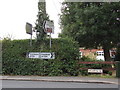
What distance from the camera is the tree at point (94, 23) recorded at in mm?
20266

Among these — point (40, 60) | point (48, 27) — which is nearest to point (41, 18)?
point (48, 27)

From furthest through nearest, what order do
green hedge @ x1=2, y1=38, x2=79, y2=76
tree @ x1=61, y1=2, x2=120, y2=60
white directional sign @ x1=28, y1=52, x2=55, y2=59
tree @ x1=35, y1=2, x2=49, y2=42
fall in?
tree @ x1=61, y1=2, x2=120, y2=60
tree @ x1=35, y1=2, x2=49, y2=42
white directional sign @ x1=28, y1=52, x2=55, y2=59
green hedge @ x1=2, y1=38, x2=79, y2=76

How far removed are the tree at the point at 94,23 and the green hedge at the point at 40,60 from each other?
116 inches

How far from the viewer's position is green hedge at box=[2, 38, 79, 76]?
61.0ft

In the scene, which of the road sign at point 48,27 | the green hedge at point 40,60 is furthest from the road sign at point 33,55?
the road sign at point 48,27

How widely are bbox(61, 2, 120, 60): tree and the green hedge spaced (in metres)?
2.95

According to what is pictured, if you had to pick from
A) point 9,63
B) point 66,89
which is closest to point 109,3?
point 9,63

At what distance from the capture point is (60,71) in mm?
18547

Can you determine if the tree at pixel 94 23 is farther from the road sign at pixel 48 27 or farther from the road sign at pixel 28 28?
the road sign at pixel 28 28

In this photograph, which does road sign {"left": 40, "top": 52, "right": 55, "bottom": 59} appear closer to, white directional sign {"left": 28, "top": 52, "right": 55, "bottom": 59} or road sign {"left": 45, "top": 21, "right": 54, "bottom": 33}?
white directional sign {"left": 28, "top": 52, "right": 55, "bottom": 59}

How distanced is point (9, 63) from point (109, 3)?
9660mm

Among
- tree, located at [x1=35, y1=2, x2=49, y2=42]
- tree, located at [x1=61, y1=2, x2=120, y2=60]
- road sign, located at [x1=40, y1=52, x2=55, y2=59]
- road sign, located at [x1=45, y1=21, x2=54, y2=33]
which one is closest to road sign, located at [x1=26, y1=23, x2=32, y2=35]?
tree, located at [x1=35, y1=2, x2=49, y2=42]

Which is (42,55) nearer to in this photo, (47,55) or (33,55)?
(47,55)

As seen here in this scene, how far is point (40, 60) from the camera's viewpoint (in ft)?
62.2
